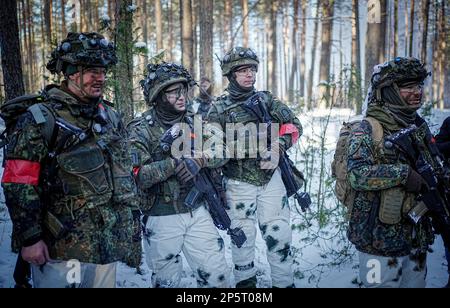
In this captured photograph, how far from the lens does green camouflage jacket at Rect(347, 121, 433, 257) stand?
273 centimetres

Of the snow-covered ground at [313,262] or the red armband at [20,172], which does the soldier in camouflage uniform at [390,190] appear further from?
the red armband at [20,172]

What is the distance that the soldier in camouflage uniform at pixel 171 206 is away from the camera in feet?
10.3

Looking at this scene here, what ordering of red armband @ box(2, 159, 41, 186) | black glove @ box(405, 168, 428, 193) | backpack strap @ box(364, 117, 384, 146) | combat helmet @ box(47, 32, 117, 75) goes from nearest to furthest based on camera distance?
red armband @ box(2, 159, 41, 186) < combat helmet @ box(47, 32, 117, 75) < black glove @ box(405, 168, 428, 193) < backpack strap @ box(364, 117, 384, 146)

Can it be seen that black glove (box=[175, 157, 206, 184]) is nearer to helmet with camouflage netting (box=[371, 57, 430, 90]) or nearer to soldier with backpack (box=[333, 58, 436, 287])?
soldier with backpack (box=[333, 58, 436, 287])

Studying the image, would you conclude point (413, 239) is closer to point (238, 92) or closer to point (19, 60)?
point (238, 92)

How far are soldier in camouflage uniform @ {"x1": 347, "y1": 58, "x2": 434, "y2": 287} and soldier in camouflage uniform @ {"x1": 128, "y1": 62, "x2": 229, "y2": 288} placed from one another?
141 cm

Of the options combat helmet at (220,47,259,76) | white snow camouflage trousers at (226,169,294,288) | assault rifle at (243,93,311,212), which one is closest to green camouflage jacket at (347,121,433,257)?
white snow camouflage trousers at (226,169,294,288)

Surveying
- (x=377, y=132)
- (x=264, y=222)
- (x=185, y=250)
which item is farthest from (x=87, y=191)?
(x=377, y=132)

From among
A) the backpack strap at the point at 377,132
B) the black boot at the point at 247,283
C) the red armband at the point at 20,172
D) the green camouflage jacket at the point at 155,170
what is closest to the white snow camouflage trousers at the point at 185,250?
the green camouflage jacket at the point at 155,170

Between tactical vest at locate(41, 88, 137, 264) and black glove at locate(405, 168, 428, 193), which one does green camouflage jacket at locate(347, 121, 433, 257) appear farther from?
tactical vest at locate(41, 88, 137, 264)

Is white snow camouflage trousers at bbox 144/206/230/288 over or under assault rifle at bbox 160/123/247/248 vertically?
under

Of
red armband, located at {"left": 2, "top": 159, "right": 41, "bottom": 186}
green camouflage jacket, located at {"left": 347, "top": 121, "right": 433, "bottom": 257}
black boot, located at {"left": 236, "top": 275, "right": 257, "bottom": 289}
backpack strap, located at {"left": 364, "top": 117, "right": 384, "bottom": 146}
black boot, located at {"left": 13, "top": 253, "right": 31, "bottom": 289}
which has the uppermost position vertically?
backpack strap, located at {"left": 364, "top": 117, "right": 384, "bottom": 146}

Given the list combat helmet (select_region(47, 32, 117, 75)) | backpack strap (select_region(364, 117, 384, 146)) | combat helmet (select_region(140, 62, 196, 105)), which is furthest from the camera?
combat helmet (select_region(140, 62, 196, 105))

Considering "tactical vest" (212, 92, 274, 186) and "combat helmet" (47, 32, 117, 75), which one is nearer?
"combat helmet" (47, 32, 117, 75)
